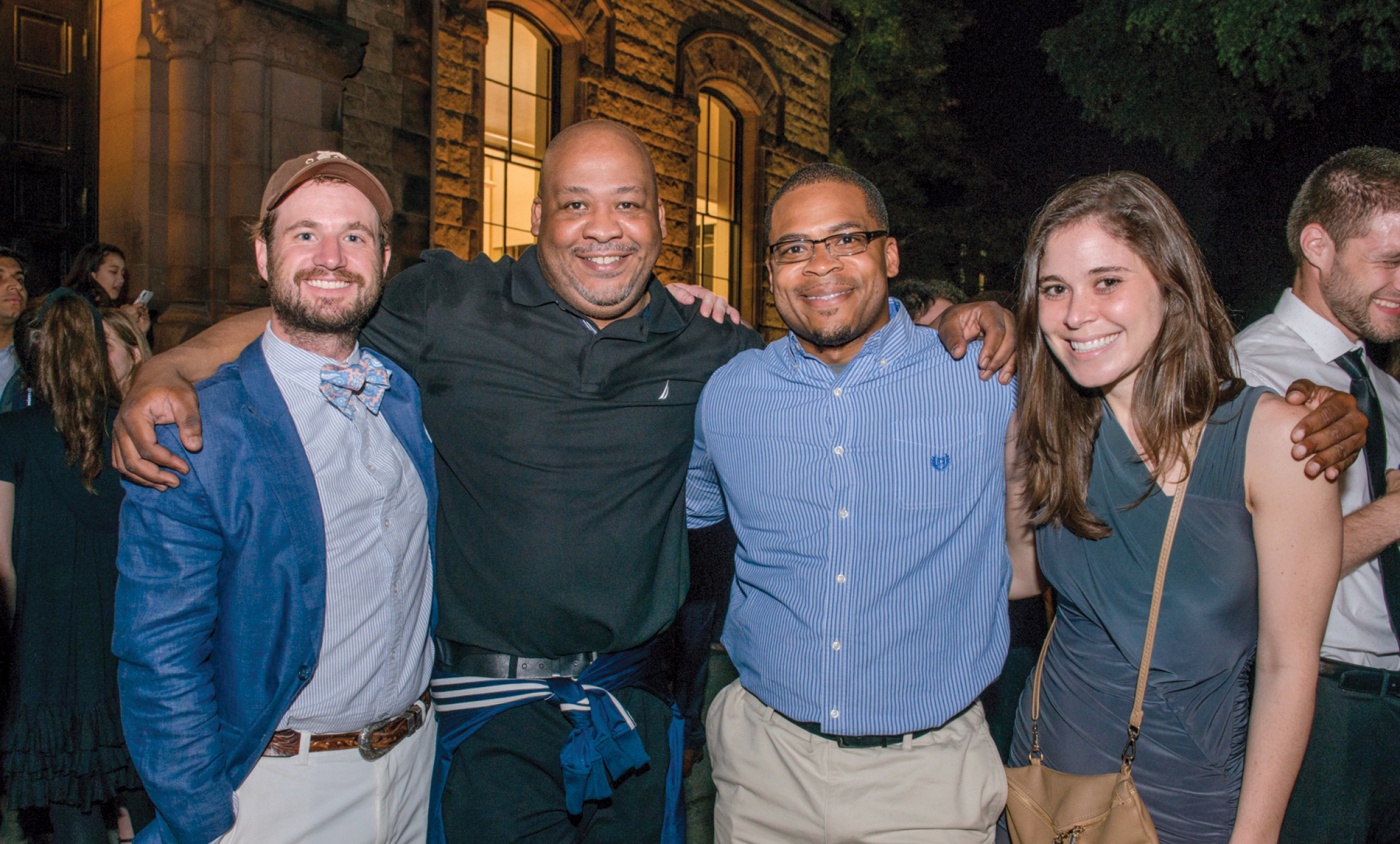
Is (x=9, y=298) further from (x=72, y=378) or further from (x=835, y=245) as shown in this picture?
(x=835, y=245)

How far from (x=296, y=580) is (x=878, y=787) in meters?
1.52

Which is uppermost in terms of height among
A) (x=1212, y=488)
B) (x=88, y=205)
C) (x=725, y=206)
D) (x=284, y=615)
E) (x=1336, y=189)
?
(x=725, y=206)

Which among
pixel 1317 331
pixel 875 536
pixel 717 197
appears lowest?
pixel 875 536

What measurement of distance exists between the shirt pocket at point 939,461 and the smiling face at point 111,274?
571cm

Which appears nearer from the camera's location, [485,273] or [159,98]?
[485,273]

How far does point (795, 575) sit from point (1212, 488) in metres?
1.00

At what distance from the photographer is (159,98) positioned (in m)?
6.75

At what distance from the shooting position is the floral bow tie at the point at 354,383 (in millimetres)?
2258

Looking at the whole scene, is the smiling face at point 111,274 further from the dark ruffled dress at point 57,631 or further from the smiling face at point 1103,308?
the smiling face at point 1103,308

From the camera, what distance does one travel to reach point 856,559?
91.2 inches

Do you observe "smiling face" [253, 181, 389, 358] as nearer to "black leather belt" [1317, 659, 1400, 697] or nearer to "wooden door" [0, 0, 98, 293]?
"black leather belt" [1317, 659, 1400, 697]

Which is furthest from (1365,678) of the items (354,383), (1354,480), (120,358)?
A: (120,358)

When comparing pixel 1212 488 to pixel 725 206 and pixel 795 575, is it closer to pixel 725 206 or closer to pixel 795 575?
pixel 795 575

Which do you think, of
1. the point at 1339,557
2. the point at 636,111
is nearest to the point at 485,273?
the point at 1339,557
